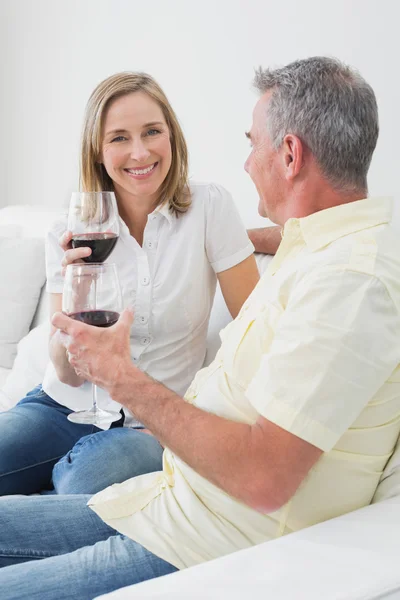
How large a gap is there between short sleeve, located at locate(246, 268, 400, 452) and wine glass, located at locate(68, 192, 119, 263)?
67cm

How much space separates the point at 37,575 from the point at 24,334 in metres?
1.69

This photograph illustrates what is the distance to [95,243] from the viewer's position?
1.61 meters

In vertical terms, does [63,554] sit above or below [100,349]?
below

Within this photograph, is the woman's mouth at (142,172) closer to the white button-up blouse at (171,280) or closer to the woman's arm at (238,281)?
the white button-up blouse at (171,280)

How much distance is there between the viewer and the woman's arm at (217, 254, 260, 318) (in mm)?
2000

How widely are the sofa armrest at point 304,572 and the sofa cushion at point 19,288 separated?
1.91 metres

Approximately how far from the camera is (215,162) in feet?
9.02

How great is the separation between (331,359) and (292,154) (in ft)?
1.28

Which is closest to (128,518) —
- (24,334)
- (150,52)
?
(24,334)

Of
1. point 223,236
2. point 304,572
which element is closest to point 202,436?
point 304,572

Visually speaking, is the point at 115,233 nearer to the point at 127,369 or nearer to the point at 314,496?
the point at 127,369

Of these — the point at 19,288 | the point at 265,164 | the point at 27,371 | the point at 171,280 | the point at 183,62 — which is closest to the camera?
the point at 265,164

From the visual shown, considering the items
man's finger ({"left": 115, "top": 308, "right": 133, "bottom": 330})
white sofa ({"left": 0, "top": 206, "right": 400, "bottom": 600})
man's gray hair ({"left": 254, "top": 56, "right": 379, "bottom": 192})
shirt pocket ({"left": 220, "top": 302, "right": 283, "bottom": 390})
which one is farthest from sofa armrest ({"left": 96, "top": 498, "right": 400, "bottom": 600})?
man's gray hair ({"left": 254, "top": 56, "right": 379, "bottom": 192})

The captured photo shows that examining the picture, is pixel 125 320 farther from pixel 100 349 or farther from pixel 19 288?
pixel 19 288
